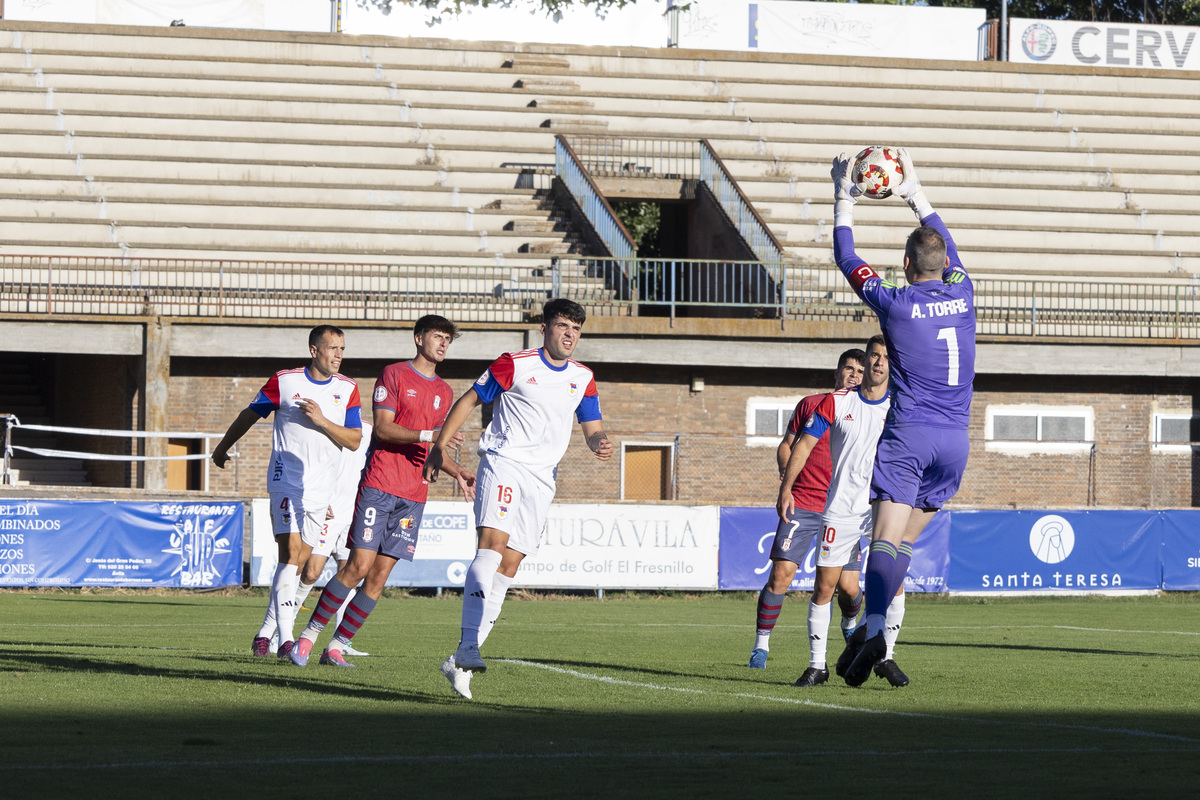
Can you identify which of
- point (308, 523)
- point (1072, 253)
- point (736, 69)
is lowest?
point (308, 523)

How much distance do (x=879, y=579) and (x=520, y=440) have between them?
1964mm

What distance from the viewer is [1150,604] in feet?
65.0

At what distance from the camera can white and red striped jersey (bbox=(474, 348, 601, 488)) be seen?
7.54 meters

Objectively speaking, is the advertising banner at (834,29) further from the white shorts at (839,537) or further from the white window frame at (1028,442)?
the white shorts at (839,537)

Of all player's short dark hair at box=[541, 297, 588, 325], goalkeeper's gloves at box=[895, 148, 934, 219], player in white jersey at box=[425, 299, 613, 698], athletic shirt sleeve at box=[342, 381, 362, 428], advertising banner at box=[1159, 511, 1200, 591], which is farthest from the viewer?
advertising banner at box=[1159, 511, 1200, 591]

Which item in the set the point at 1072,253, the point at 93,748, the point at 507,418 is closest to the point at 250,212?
the point at 1072,253

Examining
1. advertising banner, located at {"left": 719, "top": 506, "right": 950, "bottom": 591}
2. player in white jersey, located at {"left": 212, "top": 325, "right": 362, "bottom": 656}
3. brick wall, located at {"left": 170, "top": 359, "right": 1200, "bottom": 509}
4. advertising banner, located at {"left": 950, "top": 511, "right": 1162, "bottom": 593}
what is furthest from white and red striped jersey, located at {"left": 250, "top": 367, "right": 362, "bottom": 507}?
brick wall, located at {"left": 170, "top": 359, "right": 1200, "bottom": 509}

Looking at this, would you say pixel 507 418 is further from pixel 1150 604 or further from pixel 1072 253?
pixel 1072 253

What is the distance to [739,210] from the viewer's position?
29.3m

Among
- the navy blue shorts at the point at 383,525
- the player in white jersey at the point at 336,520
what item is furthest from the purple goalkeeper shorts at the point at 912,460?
the player in white jersey at the point at 336,520

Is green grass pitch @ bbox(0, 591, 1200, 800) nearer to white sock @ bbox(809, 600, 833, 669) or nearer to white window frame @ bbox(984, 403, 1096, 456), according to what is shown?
white sock @ bbox(809, 600, 833, 669)

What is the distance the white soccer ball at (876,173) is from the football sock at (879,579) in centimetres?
186

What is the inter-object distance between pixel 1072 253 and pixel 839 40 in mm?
10358

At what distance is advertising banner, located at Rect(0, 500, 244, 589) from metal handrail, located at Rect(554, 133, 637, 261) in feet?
32.2
